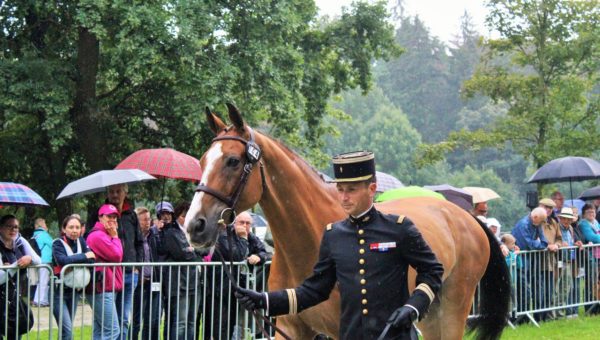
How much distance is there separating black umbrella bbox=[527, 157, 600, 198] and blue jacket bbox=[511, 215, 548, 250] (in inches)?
101

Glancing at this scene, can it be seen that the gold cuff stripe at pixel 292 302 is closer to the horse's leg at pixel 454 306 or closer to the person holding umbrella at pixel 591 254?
the horse's leg at pixel 454 306

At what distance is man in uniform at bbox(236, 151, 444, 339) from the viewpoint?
4.93m


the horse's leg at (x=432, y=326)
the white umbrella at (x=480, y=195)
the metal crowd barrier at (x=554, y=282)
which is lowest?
the metal crowd barrier at (x=554, y=282)

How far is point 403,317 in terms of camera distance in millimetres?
4656

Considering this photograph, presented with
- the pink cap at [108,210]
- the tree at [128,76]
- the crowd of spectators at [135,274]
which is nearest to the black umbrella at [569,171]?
the tree at [128,76]

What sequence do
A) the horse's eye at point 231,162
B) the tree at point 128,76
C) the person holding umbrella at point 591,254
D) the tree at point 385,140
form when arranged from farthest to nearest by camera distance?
the tree at point 385,140 → the tree at point 128,76 → the person holding umbrella at point 591,254 → the horse's eye at point 231,162

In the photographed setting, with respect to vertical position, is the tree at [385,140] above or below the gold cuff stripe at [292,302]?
above

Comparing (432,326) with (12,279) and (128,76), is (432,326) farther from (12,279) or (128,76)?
(128,76)

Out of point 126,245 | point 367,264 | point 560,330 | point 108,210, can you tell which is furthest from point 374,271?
point 560,330

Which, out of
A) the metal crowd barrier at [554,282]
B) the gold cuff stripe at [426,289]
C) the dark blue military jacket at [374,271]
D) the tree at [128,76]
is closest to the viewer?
the gold cuff stripe at [426,289]

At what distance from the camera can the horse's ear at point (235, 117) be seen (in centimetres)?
623

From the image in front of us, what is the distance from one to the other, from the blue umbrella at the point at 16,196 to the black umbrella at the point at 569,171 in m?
9.61

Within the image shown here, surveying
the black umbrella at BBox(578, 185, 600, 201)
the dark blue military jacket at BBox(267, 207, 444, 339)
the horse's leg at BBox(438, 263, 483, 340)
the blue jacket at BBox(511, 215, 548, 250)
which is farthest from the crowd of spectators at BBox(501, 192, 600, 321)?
the dark blue military jacket at BBox(267, 207, 444, 339)

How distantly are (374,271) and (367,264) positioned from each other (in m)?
0.05
